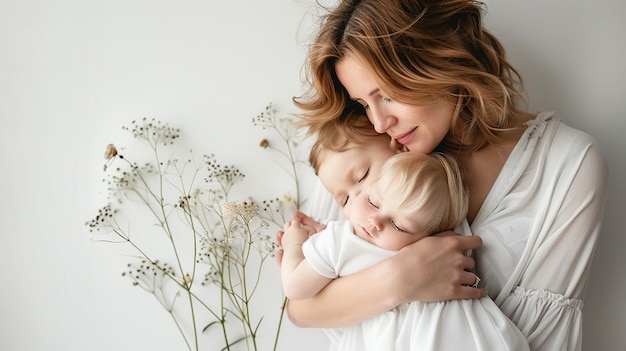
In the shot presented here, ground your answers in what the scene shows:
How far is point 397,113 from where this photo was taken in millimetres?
1793

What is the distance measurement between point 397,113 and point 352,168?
247 millimetres

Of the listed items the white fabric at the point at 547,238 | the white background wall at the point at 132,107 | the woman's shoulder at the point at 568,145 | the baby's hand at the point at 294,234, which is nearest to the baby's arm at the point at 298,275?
the baby's hand at the point at 294,234

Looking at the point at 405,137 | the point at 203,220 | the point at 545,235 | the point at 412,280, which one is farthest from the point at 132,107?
the point at 545,235

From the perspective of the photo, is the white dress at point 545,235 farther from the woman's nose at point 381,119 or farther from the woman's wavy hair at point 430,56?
the woman's nose at point 381,119

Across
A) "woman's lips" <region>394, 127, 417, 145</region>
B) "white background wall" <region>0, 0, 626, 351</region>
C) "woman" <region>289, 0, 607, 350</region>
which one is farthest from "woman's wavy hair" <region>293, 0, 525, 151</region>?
"white background wall" <region>0, 0, 626, 351</region>

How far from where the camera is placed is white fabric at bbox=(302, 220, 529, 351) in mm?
1600

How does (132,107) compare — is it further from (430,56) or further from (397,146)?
(430,56)

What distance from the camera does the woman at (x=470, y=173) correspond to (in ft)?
5.61

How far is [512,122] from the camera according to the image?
1920 millimetres

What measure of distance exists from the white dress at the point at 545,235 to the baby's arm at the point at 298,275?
1.71 ft

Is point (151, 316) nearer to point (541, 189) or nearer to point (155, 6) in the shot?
point (155, 6)

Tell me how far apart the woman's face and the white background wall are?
456 mm

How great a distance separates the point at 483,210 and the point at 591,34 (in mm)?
823

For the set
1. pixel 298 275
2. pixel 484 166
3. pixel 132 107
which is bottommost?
pixel 484 166
